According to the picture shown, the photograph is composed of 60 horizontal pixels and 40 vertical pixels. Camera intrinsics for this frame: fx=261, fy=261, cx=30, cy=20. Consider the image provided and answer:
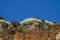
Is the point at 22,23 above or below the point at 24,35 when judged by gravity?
above

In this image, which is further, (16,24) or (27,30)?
(16,24)

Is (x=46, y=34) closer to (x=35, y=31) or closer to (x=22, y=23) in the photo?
(x=35, y=31)

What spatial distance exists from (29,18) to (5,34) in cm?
2510

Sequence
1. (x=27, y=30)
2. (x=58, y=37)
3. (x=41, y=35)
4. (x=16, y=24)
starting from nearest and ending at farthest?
(x=58, y=37), (x=41, y=35), (x=27, y=30), (x=16, y=24)

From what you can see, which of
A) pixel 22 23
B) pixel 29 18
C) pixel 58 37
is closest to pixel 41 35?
pixel 58 37

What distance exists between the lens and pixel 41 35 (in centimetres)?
5572

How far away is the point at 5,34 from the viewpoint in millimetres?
53625

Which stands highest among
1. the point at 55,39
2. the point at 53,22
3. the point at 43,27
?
the point at 53,22

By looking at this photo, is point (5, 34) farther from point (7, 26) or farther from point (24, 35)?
point (7, 26)

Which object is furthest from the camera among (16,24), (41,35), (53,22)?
(53,22)

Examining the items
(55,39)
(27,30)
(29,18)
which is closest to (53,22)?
(29,18)

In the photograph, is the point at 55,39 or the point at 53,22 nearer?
the point at 55,39

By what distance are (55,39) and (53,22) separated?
2057 cm

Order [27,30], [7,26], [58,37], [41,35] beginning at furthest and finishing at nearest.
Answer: [7,26]
[27,30]
[41,35]
[58,37]
